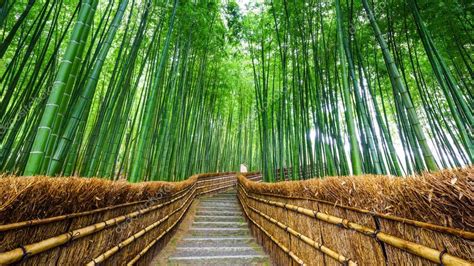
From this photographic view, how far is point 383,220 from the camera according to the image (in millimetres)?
1112

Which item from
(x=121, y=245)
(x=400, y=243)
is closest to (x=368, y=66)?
(x=400, y=243)

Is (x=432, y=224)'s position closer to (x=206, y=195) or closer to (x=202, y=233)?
(x=202, y=233)

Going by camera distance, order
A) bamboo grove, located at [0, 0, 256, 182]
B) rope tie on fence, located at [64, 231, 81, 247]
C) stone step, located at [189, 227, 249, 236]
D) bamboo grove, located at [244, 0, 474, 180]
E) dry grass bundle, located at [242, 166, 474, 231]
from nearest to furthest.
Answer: dry grass bundle, located at [242, 166, 474, 231]
rope tie on fence, located at [64, 231, 81, 247]
bamboo grove, located at [0, 0, 256, 182]
bamboo grove, located at [244, 0, 474, 180]
stone step, located at [189, 227, 249, 236]

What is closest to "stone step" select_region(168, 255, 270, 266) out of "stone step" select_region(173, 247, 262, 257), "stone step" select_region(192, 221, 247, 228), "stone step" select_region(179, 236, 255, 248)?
"stone step" select_region(173, 247, 262, 257)

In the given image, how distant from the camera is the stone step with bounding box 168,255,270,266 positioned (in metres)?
2.87

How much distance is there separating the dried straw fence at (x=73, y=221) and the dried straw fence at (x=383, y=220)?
51.4 inches

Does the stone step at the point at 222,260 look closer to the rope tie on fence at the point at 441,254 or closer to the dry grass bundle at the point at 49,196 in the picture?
the dry grass bundle at the point at 49,196

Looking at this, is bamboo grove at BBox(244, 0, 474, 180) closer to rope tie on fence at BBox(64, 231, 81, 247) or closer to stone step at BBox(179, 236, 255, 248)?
stone step at BBox(179, 236, 255, 248)

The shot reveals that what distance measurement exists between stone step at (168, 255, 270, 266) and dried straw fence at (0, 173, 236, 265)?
0.57 m

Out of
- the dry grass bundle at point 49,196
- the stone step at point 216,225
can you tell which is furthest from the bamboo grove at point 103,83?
the stone step at point 216,225

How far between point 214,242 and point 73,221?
2.61m

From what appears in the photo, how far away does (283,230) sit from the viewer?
2576 mm

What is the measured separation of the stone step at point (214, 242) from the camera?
11.2 feet

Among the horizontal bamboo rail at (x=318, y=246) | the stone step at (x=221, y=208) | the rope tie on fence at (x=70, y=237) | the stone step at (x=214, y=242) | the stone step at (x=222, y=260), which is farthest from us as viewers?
the stone step at (x=221, y=208)
